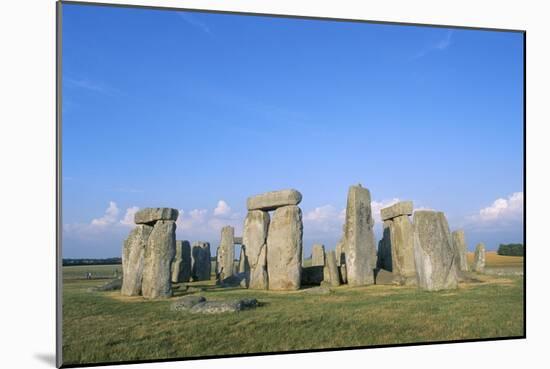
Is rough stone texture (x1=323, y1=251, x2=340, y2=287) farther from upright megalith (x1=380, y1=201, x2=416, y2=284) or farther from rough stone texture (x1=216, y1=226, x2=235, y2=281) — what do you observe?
rough stone texture (x1=216, y1=226, x2=235, y2=281)

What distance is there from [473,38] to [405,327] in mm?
4416

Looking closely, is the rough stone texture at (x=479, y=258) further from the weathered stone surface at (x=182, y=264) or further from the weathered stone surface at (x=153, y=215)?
the weathered stone surface at (x=153, y=215)

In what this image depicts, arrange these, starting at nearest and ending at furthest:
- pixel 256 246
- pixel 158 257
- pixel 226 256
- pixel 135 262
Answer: pixel 158 257 < pixel 135 262 < pixel 256 246 < pixel 226 256

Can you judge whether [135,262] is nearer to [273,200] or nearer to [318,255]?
[273,200]

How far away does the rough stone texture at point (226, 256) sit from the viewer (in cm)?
1728

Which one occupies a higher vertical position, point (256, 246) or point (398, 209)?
point (398, 209)

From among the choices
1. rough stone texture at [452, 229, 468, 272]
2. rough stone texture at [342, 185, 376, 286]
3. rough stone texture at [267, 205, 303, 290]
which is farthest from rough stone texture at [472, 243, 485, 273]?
rough stone texture at [267, 205, 303, 290]

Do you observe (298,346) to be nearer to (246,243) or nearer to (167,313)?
(167,313)

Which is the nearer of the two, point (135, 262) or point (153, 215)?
point (153, 215)

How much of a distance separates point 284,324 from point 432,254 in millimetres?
3743

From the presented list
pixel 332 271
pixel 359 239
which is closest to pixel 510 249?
pixel 359 239

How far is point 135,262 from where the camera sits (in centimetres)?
1213

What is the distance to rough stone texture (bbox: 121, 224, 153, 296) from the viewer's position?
11.9m

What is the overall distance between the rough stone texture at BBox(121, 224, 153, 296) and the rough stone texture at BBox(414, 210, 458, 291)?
4.71 metres
